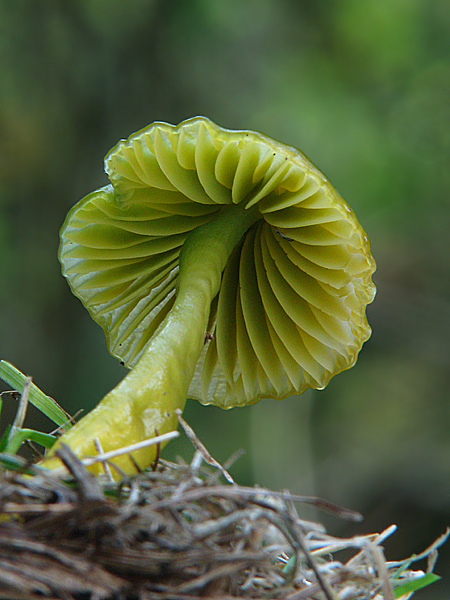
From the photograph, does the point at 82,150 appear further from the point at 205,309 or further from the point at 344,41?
the point at 205,309

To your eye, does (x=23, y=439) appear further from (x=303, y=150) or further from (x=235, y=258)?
(x=303, y=150)

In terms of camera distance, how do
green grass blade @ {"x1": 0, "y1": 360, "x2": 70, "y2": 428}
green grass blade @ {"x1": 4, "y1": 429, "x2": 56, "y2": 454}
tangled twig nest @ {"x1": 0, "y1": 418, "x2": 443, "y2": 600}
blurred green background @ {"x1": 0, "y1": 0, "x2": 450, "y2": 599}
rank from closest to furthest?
tangled twig nest @ {"x1": 0, "y1": 418, "x2": 443, "y2": 600} → green grass blade @ {"x1": 4, "y1": 429, "x2": 56, "y2": 454} → green grass blade @ {"x1": 0, "y1": 360, "x2": 70, "y2": 428} → blurred green background @ {"x1": 0, "y1": 0, "x2": 450, "y2": 599}

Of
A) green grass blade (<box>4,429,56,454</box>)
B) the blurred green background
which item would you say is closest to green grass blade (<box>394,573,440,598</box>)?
green grass blade (<box>4,429,56,454</box>)

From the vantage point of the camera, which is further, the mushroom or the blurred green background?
the blurred green background

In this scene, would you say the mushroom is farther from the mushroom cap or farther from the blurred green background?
the blurred green background

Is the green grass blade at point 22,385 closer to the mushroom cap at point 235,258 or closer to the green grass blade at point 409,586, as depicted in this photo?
the mushroom cap at point 235,258
